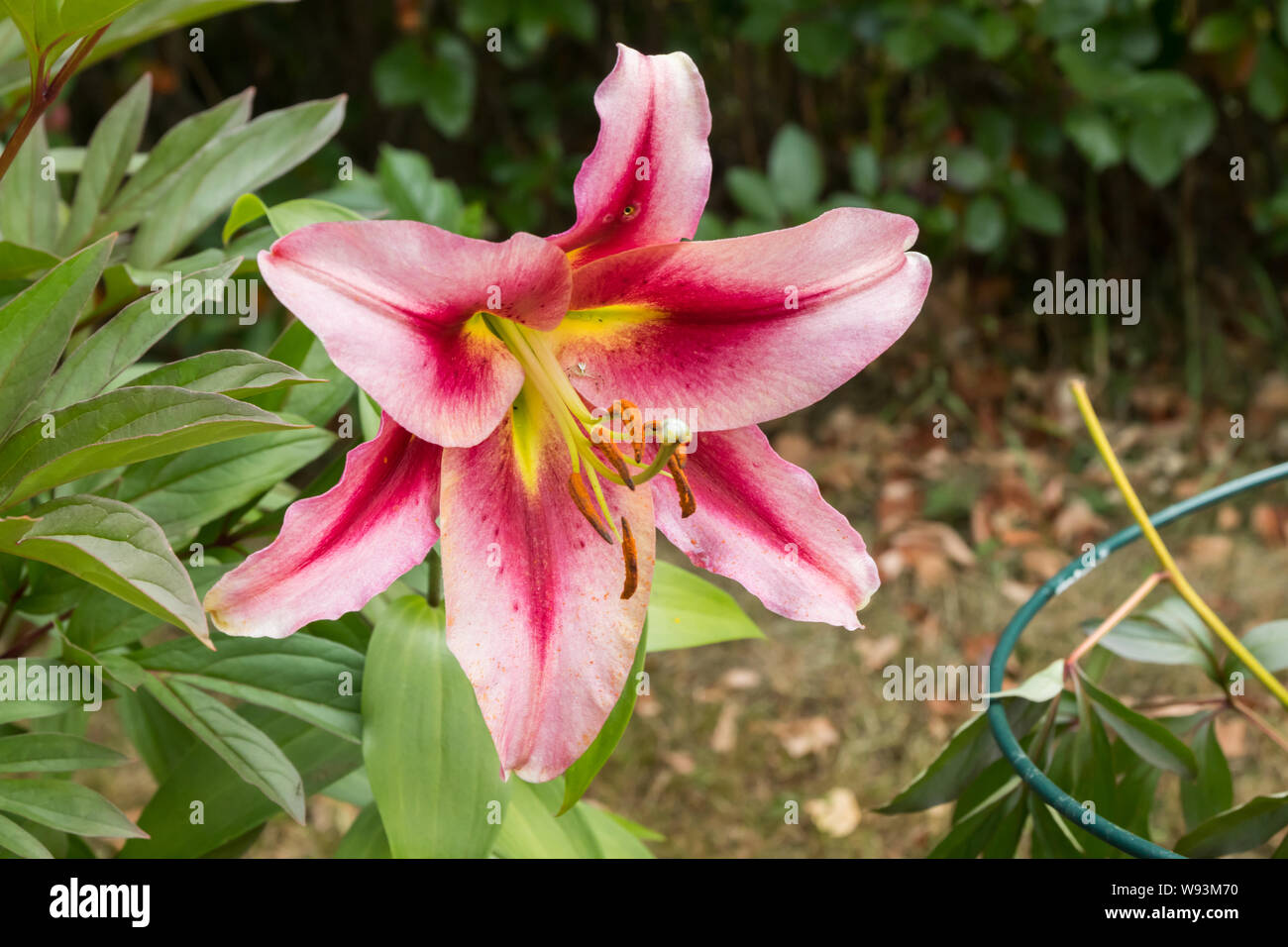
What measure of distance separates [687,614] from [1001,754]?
199 millimetres

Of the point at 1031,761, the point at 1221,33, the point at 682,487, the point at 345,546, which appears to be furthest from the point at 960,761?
the point at 1221,33

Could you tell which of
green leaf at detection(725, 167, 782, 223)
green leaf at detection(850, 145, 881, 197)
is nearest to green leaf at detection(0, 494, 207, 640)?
green leaf at detection(725, 167, 782, 223)

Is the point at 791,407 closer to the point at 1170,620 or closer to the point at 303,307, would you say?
the point at 303,307

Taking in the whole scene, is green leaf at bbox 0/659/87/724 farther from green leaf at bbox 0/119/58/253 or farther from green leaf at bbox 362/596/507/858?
green leaf at bbox 0/119/58/253

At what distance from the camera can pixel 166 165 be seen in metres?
0.72

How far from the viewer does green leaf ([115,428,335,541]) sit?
0.62 m

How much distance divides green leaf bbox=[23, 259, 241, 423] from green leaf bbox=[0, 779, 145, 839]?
0.18 m

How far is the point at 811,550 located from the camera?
0.54 metres

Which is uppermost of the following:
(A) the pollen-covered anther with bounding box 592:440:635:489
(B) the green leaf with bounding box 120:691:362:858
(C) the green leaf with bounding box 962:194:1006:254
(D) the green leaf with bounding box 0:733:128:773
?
(C) the green leaf with bounding box 962:194:1006:254

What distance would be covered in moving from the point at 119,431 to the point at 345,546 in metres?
0.10

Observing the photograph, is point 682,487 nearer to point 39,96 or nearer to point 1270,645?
point 39,96

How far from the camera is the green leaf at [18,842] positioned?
1.71ft

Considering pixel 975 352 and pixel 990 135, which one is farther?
pixel 975 352

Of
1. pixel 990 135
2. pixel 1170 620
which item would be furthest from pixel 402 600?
pixel 990 135
